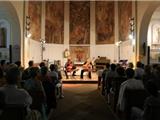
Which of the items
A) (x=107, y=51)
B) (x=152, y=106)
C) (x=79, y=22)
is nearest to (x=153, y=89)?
Answer: (x=152, y=106)

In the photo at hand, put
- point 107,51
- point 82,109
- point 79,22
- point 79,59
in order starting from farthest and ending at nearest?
point 79,22 → point 79,59 → point 107,51 → point 82,109

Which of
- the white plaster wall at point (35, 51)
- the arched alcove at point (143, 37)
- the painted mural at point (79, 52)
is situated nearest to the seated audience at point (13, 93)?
the arched alcove at point (143, 37)

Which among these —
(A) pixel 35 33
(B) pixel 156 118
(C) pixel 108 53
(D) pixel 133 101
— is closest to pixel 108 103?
(D) pixel 133 101

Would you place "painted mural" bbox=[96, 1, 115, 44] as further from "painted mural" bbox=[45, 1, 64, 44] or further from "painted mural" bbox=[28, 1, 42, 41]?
"painted mural" bbox=[28, 1, 42, 41]

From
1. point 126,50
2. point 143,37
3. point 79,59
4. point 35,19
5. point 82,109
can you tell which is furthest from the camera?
point 79,59

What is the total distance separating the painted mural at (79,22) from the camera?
2439 cm

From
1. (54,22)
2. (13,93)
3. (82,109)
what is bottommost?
(82,109)

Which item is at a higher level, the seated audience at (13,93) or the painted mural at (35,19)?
the painted mural at (35,19)

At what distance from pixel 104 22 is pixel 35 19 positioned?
6.82 m

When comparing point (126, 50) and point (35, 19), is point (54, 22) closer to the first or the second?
point (35, 19)

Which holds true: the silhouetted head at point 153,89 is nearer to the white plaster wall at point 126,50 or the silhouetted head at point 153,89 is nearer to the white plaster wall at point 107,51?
the white plaster wall at point 126,50

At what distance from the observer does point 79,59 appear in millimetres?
24125

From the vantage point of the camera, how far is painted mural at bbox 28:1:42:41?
18.0 metres

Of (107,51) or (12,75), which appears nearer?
(12,75)
